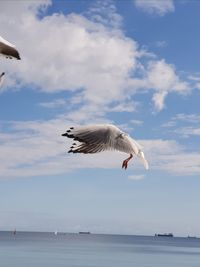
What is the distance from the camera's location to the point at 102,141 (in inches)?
277

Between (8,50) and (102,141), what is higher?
(8,50)

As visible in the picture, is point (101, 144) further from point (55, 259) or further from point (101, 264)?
point (55, 259)

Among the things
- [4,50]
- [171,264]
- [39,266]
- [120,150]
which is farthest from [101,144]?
[171,264]

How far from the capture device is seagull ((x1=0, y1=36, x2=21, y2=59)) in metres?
6.70

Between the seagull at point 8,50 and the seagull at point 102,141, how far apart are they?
1083 millimetres

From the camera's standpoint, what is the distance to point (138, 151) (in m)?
7.02

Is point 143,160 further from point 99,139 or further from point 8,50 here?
point 8,50

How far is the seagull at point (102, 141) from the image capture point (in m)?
6.93

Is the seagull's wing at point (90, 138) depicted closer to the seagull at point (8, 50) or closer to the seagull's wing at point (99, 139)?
the seagull's wing at point (99, 139)

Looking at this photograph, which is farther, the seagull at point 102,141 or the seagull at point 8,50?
the seagull at point 102,141

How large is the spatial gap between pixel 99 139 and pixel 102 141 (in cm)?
5

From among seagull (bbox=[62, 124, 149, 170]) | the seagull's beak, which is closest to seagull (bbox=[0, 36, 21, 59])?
seagull (bbox=[62, 124, 149, 170])

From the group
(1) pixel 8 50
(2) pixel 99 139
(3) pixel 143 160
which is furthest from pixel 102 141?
(1) pixel 8 50

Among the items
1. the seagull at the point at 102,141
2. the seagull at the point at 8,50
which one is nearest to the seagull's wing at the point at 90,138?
the seagull at the point at 102,141
